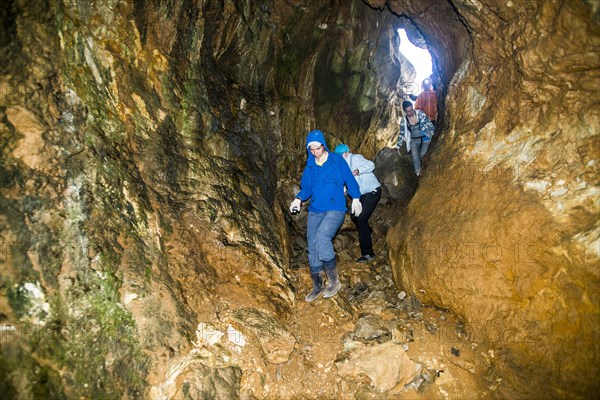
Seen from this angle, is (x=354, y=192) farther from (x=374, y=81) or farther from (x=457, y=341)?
(x=374, y=81)

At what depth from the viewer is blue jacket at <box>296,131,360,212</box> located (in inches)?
203

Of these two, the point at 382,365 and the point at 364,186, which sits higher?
the point at 364,186

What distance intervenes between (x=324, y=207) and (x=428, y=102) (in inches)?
201

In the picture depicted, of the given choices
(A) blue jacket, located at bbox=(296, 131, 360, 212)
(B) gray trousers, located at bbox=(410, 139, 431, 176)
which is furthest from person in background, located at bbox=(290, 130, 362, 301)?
(B) gray trousers, located at bbox=(410, 139, 431, 176)

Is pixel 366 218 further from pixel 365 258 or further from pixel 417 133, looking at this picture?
pixel 417 133

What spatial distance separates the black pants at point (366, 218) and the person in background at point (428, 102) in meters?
3.54

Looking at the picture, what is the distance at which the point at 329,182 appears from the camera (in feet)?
17.0

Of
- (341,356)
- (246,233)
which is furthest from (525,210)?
(246,233)

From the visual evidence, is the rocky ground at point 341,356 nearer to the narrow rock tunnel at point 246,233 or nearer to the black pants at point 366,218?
Answer: the narrow rock tunnel at point 246,233

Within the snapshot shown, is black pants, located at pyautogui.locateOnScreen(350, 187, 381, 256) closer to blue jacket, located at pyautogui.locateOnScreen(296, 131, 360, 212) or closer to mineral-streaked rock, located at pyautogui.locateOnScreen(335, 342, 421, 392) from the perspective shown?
blue jacket, located at pyautogui.locateOnScreen(296, 131, 360, 212)

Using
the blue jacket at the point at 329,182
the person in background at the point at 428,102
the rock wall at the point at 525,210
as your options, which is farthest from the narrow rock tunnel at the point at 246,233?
the person in background at the point at 428,102

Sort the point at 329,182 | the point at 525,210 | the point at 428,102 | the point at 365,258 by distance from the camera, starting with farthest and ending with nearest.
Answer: the point at 428,102 < the point at 365,258 < the point at 329,182 < the point at 525,210

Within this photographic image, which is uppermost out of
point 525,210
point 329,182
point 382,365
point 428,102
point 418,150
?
point 428,102

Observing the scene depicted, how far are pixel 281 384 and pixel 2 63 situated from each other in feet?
14.7
